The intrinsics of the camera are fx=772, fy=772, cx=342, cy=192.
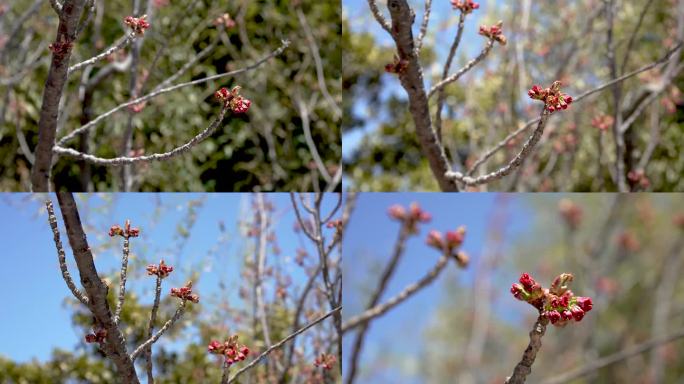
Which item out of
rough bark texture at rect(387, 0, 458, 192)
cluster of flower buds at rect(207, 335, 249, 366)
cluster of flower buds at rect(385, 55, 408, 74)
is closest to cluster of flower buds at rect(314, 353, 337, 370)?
rough bark texture at rect(387, 0, 458, 192)

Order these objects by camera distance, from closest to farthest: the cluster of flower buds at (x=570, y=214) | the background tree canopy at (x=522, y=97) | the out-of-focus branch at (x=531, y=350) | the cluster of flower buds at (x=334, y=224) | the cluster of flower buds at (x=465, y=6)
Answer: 1. the out-of-focus branch at (x=531, y=350)
2. the cluster of flower buds at (x=465, y=6)
3. the cluster of flower buds at (x=334, y=224)
4. the cluster of flower buds at (x=570, y=214)
5. the background tree canopy at (x=522, y=97)

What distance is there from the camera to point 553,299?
90 centimetres

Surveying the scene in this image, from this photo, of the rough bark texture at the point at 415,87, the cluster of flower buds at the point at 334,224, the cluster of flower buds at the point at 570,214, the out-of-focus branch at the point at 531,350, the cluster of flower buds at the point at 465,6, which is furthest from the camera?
the cluster of flower buds at the point at 570,214

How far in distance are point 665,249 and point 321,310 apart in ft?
7.57

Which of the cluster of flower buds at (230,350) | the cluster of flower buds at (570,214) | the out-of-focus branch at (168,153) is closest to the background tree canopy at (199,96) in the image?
the cluster of flower buds at (570,214)

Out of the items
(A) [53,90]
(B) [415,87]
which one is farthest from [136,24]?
(B) [415,87]

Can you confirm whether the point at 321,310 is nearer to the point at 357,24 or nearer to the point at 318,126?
the point at 318,126

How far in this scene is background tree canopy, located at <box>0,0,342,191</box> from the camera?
3197mm

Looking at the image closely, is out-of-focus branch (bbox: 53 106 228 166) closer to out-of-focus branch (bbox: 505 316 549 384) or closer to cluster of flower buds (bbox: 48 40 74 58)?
cluster of flower buds (bbox: 48 40 74 58)

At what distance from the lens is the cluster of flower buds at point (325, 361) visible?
5.90 feet

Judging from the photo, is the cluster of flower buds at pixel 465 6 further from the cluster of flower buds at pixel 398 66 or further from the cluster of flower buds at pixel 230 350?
the cluster of flower buds at pixel 230 350

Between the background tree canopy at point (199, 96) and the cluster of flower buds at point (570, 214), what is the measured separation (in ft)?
3.66

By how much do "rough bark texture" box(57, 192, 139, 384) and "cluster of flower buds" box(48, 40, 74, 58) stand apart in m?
0.28

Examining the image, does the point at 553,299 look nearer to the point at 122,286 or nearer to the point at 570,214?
the point at 122,286
